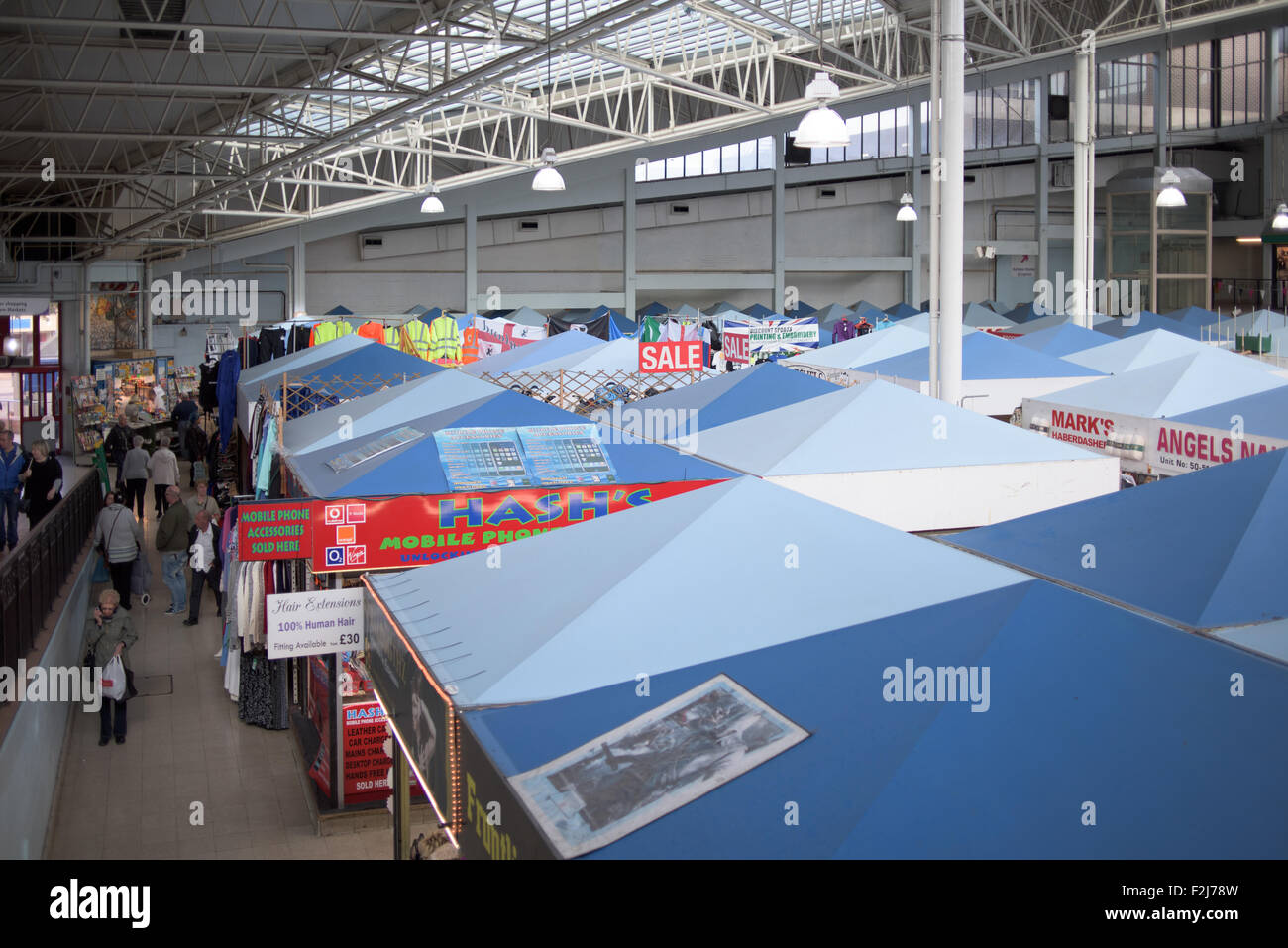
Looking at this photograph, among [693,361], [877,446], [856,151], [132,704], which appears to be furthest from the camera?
[856,151]

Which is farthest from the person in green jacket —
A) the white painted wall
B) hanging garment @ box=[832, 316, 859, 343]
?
the white painted wall

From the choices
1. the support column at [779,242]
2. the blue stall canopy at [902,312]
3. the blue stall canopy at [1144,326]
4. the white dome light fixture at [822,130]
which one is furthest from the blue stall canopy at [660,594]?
the support column at [779,242]

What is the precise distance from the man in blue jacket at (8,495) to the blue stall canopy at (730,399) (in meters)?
8.73

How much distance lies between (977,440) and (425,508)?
3.56 meters

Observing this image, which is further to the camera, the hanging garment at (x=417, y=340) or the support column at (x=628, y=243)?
the support column at (x=628, y=243)

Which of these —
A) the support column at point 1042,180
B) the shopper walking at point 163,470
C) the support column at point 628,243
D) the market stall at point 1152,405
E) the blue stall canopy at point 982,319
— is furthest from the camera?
the support column at point 1042,180

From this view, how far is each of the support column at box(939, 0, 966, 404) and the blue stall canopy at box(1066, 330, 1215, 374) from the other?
7.36 ft

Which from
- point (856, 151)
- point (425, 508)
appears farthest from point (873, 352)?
point (856, 151)

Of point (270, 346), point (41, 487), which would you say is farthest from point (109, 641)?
point (270, 346)

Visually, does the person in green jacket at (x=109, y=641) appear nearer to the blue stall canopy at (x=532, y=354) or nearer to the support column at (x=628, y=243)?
the blue stall canopy at (x=532, y=354)

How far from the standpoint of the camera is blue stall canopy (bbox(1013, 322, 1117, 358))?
46.2 feet

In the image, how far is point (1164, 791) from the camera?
108 inches

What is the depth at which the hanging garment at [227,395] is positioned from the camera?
1686cm
